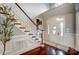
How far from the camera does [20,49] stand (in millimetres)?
1888

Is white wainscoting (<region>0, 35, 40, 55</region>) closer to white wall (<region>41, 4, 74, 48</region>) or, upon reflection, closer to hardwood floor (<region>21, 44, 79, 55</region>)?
hardwood floor (<region>21, 44, 79, 55</region>)

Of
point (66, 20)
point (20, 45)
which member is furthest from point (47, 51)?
point (66, 20)

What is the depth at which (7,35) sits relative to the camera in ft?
6.16

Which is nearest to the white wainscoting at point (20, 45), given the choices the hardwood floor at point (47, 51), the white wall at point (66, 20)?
the hardwood floor at point (47, 51)

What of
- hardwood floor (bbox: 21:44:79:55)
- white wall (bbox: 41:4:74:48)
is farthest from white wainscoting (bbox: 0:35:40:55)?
white wall (bbox: 41:4:74:48)

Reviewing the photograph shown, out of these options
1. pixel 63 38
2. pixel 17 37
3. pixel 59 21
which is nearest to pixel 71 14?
pixel 59 21

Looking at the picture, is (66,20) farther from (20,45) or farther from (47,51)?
(20,45)

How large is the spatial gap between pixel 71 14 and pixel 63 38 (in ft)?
1.44
